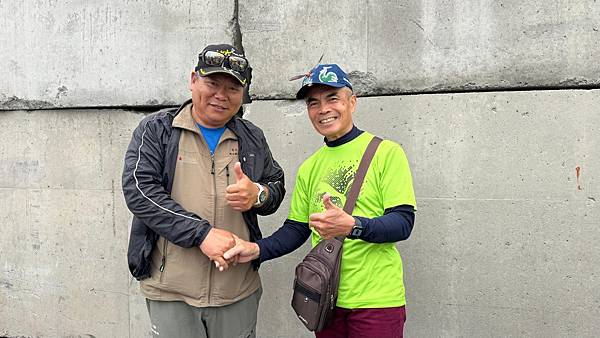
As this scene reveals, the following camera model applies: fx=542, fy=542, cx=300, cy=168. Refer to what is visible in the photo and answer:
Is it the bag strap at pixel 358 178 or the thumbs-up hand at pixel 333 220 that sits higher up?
the bag strap at pixel 358 178

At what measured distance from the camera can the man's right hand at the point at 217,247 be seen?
203 centimetres

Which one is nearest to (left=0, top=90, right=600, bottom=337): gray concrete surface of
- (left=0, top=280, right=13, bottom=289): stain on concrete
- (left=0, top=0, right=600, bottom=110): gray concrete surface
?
(left=0, top=0, right=600, bottom=110): gray concrete surface

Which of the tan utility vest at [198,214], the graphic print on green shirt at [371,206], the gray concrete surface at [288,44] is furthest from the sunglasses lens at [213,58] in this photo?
the gray concrete surface at [288,44]

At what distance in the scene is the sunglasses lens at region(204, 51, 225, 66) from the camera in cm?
213

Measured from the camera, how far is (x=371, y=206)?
2121 mm

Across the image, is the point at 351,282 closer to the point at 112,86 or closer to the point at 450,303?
the point at 450,303

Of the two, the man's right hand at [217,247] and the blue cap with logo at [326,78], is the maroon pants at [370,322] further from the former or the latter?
the blue cap with logo at [326,78]

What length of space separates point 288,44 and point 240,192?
1.31 meters

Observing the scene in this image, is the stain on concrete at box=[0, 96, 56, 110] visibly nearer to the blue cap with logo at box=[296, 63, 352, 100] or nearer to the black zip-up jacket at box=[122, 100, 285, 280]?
the black zip-up jacket at box=[122, 100, 285, 280]

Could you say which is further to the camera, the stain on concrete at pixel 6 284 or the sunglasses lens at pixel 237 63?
the stain on concrete at pixel 6 284

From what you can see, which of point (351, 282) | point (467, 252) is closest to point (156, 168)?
point (351, 282)

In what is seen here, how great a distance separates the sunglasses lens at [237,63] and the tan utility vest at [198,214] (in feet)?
0.91

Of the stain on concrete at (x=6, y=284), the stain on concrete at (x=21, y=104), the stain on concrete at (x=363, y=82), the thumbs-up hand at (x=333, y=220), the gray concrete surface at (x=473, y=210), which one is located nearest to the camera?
the thumbs-up hand at (x=333, y=220)

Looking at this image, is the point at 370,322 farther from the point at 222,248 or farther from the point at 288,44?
the point at 288,44
